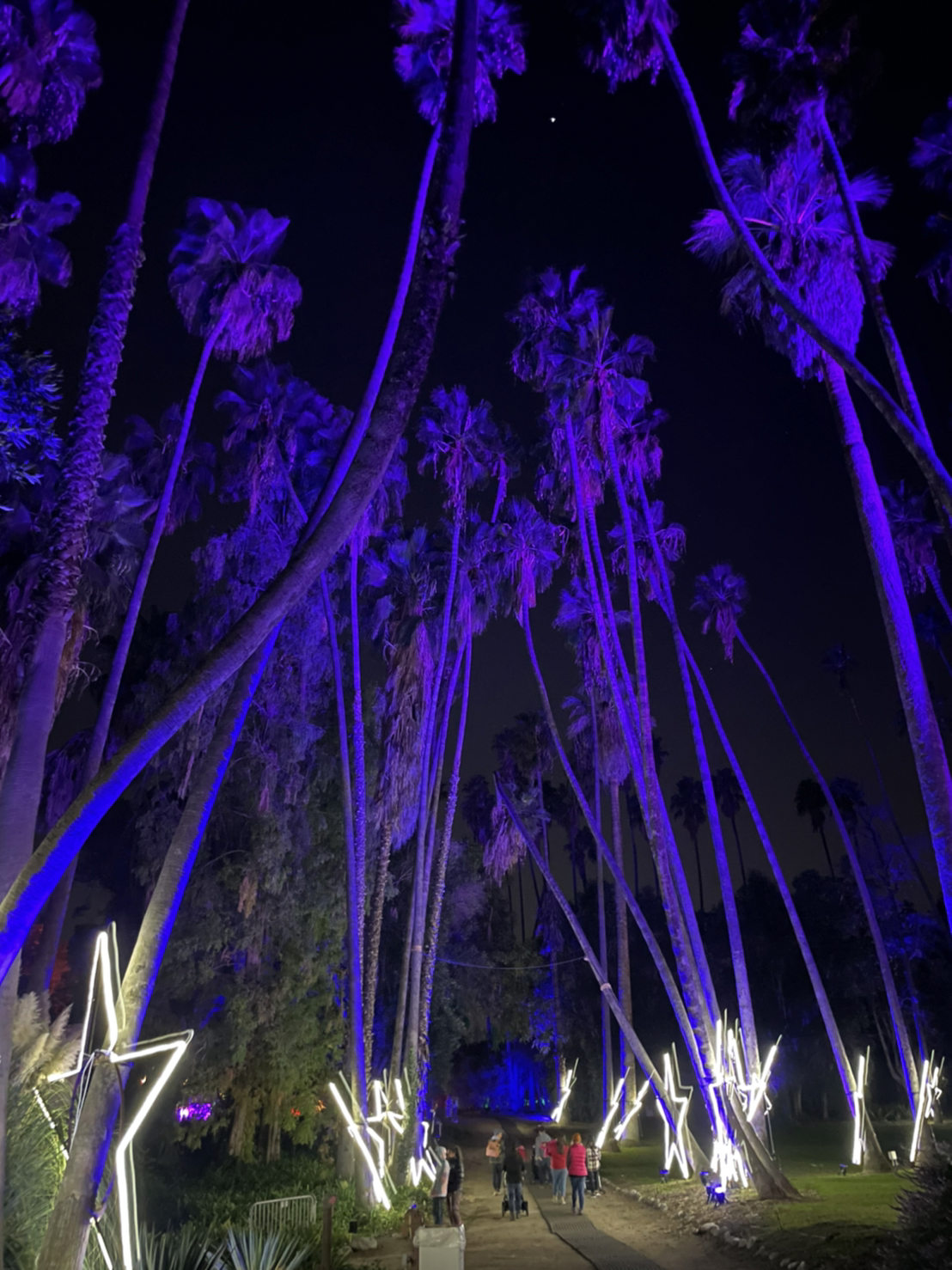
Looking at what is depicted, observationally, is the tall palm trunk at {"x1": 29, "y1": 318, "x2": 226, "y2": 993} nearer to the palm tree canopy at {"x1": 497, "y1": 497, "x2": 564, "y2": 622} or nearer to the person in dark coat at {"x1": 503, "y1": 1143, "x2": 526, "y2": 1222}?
the person in dark coat at {"x1": 503, "y1": 1143, "x2": 526, "y2": 1222}

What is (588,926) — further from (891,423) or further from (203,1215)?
(891,423)

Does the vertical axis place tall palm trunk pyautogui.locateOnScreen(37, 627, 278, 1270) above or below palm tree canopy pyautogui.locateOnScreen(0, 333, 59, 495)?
below

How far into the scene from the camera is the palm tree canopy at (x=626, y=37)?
14.6m

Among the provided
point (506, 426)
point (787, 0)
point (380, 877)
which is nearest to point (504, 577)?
point (506, 426)

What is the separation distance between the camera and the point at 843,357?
11.2 meters

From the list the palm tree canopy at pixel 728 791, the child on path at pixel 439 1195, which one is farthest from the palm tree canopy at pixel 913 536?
the palm tree canopy at pixel 728 791

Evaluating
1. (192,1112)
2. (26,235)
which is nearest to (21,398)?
(26,235)

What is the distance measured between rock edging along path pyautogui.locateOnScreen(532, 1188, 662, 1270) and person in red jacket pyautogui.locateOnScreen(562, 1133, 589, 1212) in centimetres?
25

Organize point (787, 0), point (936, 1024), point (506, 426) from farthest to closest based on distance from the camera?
point (936, 1024) < point (506, 426) < point (787, 0)

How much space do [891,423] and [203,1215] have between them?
17213 millimetres

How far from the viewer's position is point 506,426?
25.9 metres

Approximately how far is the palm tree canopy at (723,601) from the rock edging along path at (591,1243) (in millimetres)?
16766

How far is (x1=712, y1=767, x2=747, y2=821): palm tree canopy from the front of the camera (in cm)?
6419

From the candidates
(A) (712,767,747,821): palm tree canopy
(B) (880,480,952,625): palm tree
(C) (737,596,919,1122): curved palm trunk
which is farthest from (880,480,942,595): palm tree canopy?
(A) (712,767,747,821): palm tree canopy
